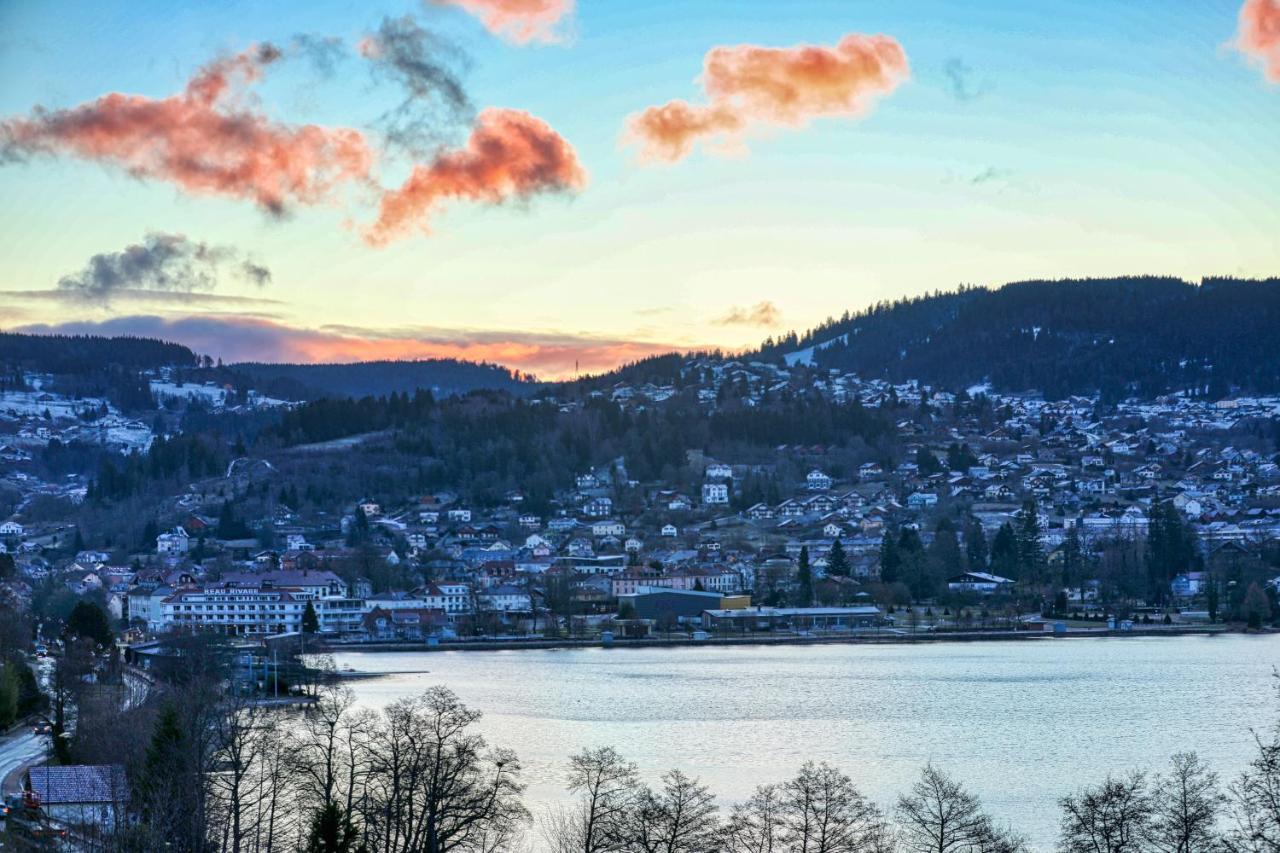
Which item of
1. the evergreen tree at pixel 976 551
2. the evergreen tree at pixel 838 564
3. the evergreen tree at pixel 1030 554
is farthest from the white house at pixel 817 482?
the evergreen tree at pixel 838 564

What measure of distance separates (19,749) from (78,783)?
614 cm

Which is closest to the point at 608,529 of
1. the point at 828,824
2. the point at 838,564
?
the point at 838,564

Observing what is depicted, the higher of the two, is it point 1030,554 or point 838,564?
point 1030,554

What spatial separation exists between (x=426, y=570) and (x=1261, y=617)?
27298 millimetres

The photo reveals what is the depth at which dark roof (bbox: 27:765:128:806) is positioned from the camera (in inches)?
710

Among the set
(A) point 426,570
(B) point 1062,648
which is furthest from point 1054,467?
(B) point 1062,648

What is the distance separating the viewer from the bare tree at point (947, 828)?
571 inches

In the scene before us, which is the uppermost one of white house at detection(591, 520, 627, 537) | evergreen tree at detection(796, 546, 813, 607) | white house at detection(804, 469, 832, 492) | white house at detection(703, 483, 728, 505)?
white house at detection(804, 469, 832, 492)

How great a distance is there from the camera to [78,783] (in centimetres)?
1866

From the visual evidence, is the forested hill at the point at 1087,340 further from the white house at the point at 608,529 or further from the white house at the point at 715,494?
the white house at the point at 608,529

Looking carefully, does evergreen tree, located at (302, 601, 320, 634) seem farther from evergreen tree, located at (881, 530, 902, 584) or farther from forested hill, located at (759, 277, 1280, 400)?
forested hill, located at (759, 277, 1280, 400)

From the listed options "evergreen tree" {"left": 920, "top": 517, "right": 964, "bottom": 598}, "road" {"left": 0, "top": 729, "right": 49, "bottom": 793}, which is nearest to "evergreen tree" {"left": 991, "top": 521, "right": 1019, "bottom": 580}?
"evergreen tree" {"left": 920, "top": 517, "right": 964, "bottom": 598}

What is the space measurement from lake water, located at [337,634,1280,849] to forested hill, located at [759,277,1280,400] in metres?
70.0

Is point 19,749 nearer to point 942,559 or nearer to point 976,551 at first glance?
point 942,559
